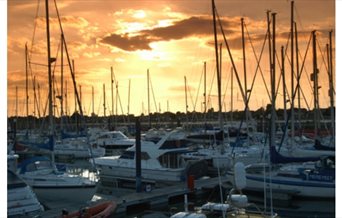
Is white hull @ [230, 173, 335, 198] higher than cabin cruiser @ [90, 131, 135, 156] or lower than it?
lower

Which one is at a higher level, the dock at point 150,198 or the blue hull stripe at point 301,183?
the blue hull stripe at point 301,183

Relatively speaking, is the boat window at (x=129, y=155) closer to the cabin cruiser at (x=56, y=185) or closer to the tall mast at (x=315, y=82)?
the cabin cruiser at (x=56, y=185)

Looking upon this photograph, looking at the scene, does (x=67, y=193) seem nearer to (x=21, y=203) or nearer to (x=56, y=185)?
(x=56, y=185)

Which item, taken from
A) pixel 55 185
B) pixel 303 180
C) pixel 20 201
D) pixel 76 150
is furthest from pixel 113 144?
pixel 20 201

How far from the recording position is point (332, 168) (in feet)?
48.0

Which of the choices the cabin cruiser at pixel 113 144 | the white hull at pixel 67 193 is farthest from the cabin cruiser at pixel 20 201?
the cabin cruiser at pixel 113 144

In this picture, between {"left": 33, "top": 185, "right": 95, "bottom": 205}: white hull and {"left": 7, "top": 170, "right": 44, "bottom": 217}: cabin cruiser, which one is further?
{"left": 33, "top": 185, "right": 95, "bottom": 205}: white hull

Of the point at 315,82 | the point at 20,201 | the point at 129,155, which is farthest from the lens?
the point at 315,82

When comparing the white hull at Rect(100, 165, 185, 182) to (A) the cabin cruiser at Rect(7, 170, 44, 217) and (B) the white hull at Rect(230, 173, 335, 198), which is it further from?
(A) the cabin cruiser at Rect(7, 170, 44, 217)

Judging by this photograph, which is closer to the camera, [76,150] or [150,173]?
[150,173]

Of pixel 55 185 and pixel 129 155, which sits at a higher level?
pixel 129 155

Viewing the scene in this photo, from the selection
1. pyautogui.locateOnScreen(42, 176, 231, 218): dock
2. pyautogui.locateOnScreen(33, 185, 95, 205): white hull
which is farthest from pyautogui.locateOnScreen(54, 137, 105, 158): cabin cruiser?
pyautogui.locateOnScreen(33, 185, 95, 205): white hull
